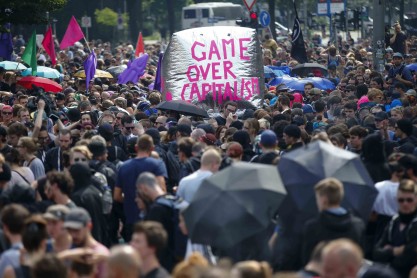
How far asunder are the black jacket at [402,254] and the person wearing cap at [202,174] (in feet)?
6.07

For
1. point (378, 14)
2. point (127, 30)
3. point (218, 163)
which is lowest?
point (127, 30)

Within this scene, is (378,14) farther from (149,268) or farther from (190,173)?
(149,268)

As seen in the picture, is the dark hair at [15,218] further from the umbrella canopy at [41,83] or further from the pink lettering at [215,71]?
the umbrella canopy at [41,83]

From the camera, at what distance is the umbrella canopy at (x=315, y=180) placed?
1088cm

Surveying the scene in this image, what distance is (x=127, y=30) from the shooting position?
80.5 m

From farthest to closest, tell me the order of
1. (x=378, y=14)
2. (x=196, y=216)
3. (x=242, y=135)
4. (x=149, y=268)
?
(x=378, y=14)
(x=242, y=135)
(x=196, y=216)
(x=149, y=268)

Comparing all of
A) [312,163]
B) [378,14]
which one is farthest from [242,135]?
[378,14]

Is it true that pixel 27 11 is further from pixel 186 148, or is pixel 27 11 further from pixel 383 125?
pixel 186 148

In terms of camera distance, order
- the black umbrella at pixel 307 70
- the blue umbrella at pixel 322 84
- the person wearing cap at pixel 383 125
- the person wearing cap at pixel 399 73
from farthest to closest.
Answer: the black umbrella at pixel 307 70, the blue umbrella at pixel 322 84, the person wearing cap at pixel 399 73, the person wearing cap at pixel 383 125

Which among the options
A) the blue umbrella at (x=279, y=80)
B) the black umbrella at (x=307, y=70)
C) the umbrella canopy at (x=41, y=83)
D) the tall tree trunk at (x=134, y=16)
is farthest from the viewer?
the tall tree trunk at (x=134, y=16)

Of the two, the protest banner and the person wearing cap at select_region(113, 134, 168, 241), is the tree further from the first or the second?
the person wearing cap at select_region(113, 134, 168, 241)

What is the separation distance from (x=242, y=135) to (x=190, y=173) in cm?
134

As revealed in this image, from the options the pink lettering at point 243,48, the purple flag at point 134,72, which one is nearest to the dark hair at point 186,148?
the pink lettering at point 243,48

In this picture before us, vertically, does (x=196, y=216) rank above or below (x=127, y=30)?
above
